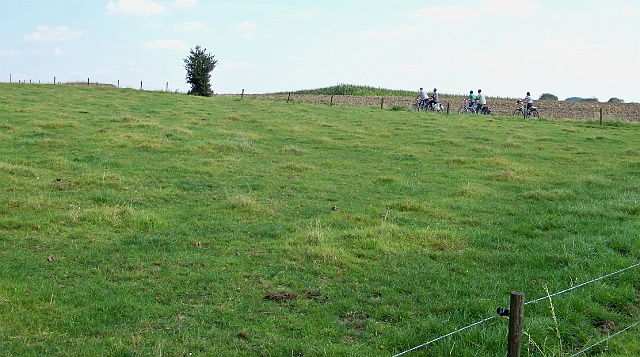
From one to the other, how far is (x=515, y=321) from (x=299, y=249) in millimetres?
4441

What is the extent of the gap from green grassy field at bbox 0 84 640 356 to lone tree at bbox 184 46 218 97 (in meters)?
31.7

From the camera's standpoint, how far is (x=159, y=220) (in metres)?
9.83

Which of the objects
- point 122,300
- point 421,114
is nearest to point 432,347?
point 122,300

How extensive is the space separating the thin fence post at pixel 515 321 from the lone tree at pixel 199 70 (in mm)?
47817

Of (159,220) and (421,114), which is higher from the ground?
(421,114)

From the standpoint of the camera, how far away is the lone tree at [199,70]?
164 feet

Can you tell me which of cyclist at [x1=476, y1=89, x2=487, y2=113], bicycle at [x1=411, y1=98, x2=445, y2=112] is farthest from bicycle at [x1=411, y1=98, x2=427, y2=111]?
cyclist at [x1=476, y1=89, x2=487, y2=113]

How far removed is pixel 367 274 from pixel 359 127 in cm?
1994

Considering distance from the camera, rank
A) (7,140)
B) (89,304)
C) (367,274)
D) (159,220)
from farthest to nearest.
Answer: (7,140)
(159,220)
(367,274)
(89,304)

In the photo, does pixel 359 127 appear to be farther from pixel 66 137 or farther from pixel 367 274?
pixel 367 274

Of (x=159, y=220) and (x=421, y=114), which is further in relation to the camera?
(x=421, y=114)

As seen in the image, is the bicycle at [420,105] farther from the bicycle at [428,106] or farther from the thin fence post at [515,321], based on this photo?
the thin fence post at [515,321]

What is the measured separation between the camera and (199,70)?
50.1 m

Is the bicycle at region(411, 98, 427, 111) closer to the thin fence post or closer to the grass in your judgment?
the grass
